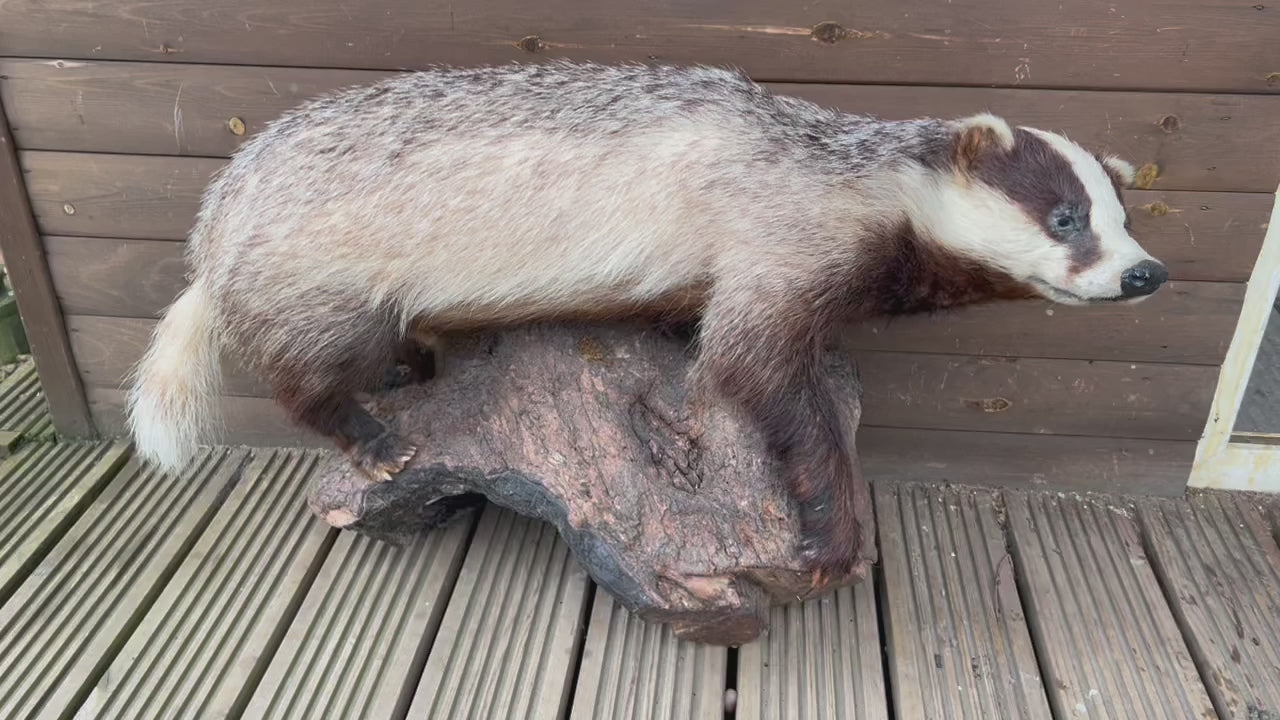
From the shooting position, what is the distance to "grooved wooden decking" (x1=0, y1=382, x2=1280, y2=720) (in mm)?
1863

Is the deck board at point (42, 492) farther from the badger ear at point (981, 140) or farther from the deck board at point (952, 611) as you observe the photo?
the badger ear at point (981, 140)

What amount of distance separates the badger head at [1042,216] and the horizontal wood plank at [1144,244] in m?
0.64

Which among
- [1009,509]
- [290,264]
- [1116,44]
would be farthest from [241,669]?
[1116,44]

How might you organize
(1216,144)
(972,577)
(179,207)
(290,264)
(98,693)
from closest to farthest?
(290,264) < (98,693) < (1216,144) < (972,577) < (179,207)

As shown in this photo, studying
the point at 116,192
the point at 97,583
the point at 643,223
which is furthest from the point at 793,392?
the point at 116,192

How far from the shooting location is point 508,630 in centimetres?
203

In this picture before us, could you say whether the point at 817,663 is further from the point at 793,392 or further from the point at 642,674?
the point at 793,392

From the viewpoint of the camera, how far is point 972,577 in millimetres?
2197

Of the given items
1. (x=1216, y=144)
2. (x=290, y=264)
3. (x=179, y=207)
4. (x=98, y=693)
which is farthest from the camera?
(x=179, y=207)

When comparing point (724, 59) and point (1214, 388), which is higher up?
point (724, 59)

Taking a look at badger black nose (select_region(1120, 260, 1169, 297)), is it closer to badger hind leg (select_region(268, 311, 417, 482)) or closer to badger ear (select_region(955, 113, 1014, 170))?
badger ear (select_region(955, 113, 1014, 170))

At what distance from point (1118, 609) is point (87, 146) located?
9.63 ft

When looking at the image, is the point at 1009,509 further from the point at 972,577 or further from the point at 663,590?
the point at 663,590

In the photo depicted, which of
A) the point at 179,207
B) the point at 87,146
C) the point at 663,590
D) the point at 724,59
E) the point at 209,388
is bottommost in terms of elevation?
the point at 663,590
